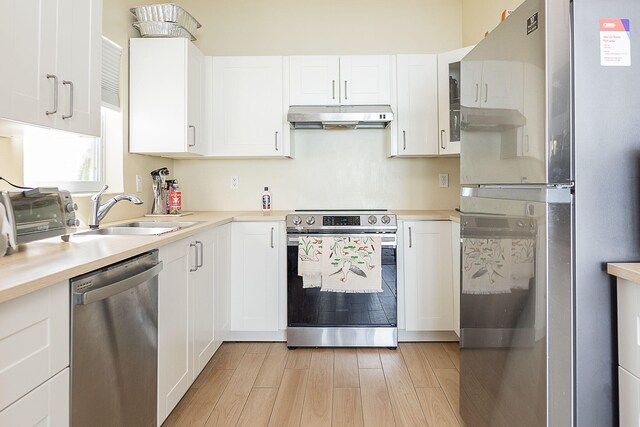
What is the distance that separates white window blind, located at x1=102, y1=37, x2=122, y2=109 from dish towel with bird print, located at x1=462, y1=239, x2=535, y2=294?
7.23 feet

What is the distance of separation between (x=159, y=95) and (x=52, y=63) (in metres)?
1.20

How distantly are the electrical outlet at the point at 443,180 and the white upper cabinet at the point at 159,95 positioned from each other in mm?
1980

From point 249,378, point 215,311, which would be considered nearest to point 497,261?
point 249,378

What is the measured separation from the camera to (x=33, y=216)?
1406mm

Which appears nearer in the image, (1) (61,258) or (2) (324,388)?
(1) (61,258)

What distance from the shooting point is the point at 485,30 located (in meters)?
2.89

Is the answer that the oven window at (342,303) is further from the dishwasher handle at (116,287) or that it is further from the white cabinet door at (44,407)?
the white cabinet door at (44,407)

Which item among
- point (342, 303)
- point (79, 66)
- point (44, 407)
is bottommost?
point (342, 303)

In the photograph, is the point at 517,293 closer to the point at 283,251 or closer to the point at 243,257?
the point at 283,251

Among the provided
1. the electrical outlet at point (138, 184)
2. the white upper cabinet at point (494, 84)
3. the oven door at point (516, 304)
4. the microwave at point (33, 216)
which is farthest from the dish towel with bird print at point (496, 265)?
the electrical outlet at point (138, 184)

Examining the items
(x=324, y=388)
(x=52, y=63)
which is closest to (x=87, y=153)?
(x=52, y=63)

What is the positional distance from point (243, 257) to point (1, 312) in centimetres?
201

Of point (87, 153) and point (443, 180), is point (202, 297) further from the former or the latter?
point (443, 180)

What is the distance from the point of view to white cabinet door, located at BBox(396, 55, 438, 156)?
301 cm
